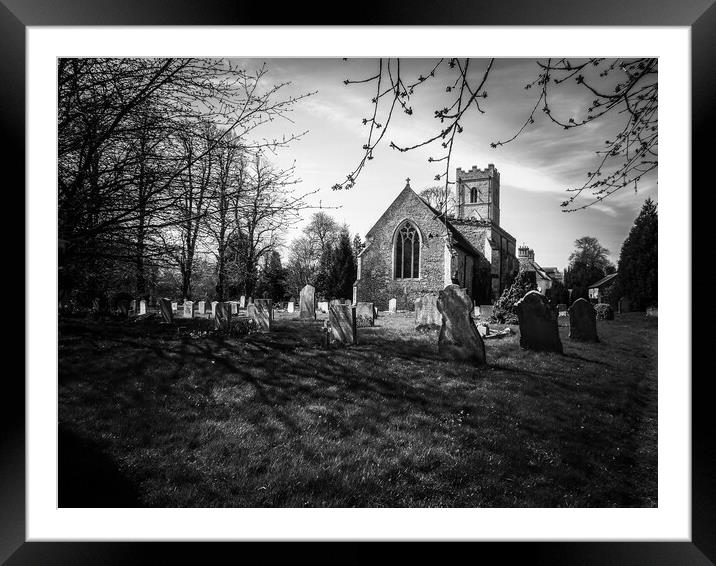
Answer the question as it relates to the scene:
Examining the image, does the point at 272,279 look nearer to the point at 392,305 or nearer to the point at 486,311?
the point at 392,305

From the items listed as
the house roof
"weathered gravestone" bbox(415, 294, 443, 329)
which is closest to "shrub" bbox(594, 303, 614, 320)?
the house roof

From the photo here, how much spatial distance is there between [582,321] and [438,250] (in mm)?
1508

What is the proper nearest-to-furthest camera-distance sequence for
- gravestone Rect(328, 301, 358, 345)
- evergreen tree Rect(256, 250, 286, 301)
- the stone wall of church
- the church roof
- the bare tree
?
the bare tree → the church roof → gravestone Rect(328, 301, 358, 345) → evergreen tree Rect(256, 250, 286, 301) → the stone wall of church

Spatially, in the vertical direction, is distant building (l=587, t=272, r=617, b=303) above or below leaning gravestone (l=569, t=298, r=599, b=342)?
above

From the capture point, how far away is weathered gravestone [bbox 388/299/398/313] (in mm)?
3430

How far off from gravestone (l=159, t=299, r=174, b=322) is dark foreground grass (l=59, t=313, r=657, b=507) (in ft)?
0.92

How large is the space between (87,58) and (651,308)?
4.20 meters

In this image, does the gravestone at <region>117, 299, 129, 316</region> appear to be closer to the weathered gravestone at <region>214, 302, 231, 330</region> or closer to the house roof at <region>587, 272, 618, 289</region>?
the weathered gravestone at <region>214, 302, 231, 330</region>

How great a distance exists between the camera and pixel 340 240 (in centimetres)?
275

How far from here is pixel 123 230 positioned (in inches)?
84.0

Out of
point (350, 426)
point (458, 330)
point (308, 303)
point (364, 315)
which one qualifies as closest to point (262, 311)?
point (308, 303)
